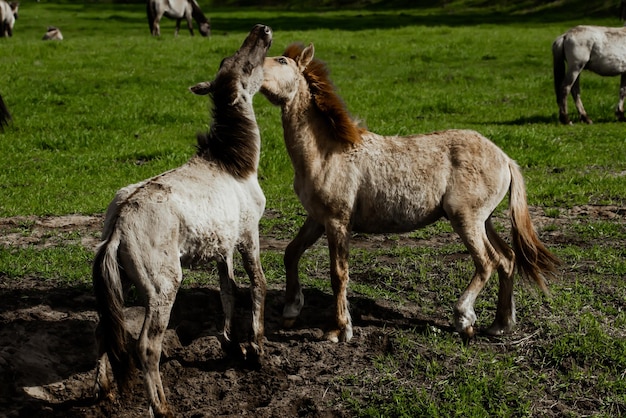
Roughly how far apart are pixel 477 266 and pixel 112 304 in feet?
8.97

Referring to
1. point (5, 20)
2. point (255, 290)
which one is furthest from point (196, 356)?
point (5, 20)

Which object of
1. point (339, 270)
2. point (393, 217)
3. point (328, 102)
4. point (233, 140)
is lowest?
point (339, 270)

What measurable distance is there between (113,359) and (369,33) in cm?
→ 2350

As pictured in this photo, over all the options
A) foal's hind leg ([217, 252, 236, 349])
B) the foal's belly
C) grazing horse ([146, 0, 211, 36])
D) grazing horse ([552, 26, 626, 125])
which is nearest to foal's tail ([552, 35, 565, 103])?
grazing horse ([552, 26, 626, 125])

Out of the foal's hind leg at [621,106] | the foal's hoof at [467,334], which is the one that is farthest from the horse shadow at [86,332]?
the foal's hind leg at [621,106]

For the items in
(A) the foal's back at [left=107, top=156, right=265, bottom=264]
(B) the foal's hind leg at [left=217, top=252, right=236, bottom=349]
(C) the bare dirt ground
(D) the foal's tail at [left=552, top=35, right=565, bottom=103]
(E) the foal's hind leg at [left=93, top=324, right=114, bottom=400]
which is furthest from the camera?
(D) the foal's tail at [left=552, top=35, right=565, bottom=103]

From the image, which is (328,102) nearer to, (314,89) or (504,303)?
(314,89)

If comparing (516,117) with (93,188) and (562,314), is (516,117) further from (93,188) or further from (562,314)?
(562,314)

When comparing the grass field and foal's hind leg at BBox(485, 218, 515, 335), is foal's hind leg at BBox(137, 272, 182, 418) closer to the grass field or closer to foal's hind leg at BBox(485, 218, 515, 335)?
the grass field

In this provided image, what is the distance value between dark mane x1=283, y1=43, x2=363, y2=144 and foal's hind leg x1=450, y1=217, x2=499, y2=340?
1.05m

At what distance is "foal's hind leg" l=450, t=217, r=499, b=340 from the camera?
19.4 ft

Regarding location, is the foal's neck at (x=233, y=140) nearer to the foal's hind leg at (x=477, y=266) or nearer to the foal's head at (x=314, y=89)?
the foal's head at (x=314, y=89)

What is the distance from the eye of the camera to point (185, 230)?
5.04m

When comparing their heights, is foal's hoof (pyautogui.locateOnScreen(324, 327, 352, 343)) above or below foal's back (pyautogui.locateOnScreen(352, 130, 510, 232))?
below
